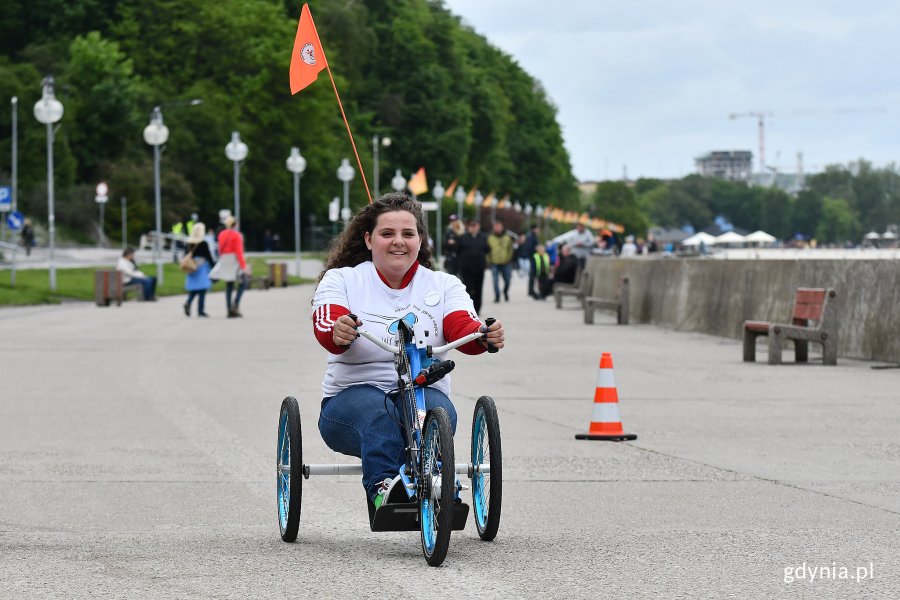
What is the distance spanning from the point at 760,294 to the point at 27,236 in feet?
184

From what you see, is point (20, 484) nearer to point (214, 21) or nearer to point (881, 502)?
point (881, 502)

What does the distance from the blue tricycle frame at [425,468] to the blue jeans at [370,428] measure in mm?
70

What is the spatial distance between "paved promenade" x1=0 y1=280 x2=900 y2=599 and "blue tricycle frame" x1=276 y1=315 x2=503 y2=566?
152 millimetres

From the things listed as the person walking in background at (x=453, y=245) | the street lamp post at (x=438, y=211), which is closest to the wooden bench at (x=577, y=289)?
the person walking in background at (x=453, y=245)

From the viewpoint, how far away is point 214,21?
313 ft

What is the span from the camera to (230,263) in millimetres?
30297

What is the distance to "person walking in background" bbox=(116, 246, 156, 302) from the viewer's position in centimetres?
3794

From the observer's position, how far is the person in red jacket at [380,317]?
7.16 metres

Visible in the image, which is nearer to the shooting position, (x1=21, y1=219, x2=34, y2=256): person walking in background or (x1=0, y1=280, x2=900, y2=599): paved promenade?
(x1=0, y1=280, x2=900, y2=599): paved promenade

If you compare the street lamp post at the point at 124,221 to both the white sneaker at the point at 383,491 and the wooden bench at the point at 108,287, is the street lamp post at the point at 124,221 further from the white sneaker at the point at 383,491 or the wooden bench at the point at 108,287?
the white sneaker at the point at 383,491

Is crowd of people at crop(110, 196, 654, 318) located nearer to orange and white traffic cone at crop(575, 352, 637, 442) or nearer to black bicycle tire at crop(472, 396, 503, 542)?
orange and white traffic cone at crop(575, 352, 637, 442)

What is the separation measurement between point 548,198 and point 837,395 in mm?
127510

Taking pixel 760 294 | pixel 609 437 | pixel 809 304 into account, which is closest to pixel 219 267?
pixel 760 294

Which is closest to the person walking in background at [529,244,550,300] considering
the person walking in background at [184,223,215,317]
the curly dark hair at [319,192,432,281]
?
the person walking in background at [184,223,215,317]
